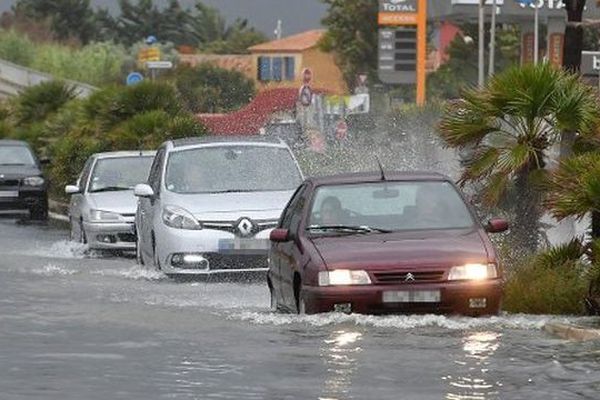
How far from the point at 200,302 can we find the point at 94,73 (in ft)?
329

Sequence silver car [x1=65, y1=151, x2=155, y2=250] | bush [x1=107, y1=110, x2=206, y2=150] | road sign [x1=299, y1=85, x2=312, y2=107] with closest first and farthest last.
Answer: silver car [x1=65, y1=151, x2=155, y2=250] < bush [x1=107, y1=110, x2=206, y2=150] < road sign [x1=299, y1=85, x2=312, y2=107]

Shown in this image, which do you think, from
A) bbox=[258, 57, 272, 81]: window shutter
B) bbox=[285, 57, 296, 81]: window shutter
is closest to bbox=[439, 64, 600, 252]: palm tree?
bbox=[258, 57, 272, 81]: window shutter

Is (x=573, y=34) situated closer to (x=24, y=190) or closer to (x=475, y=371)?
(x=475, y=371)

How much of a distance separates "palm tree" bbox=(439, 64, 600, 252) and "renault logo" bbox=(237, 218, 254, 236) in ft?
8.64

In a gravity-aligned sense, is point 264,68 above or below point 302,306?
below

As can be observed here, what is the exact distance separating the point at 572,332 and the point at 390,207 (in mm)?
2535

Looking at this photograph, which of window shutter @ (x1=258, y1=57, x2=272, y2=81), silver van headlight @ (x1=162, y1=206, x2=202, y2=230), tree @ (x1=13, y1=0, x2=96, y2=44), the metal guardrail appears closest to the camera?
silver van headlight @ (x1=162, y1=206, x2=202, y2=230)

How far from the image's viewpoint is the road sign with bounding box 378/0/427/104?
83062mm

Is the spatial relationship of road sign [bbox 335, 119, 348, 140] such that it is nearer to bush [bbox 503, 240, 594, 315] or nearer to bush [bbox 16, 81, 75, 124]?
bush [bbox 16, 81, 75, 124]

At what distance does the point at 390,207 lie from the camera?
18.0 metres

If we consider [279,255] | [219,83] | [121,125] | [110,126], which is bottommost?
[219,83]

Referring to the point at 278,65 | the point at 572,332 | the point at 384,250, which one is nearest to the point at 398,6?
the point at 278,65

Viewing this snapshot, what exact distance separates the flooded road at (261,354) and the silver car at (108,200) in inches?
323

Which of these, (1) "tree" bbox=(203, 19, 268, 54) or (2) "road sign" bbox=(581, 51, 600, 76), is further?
(1) "tree" bbox=(203, 19, 268, 54)
